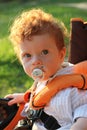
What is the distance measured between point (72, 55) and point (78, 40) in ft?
0.40

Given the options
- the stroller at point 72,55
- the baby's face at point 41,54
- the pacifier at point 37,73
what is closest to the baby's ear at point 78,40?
the stroller at point 72,55

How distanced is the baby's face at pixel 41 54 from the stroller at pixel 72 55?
56 centimetres

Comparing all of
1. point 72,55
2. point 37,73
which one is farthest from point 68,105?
point 72,55

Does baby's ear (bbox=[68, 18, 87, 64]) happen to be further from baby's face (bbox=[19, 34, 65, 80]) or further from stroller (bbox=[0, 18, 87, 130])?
baby's face (bbox=[19, 34, 65, 80])

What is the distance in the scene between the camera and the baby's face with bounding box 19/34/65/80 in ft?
12.3

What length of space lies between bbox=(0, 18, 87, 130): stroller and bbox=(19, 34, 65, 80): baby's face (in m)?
0.56

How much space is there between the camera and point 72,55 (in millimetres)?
4430

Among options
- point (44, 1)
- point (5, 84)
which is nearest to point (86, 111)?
point (5, 84)

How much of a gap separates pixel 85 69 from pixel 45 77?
0.35 meters

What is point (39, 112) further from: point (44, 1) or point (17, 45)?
point (44, 1)

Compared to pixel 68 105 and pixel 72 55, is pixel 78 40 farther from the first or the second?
pixel 68 105

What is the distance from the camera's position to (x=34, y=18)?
3.85 m

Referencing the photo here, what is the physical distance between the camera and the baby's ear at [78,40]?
4.38 metres

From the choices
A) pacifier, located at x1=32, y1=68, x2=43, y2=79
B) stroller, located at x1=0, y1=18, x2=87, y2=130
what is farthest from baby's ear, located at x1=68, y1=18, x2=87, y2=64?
pacifier, located at x1=32, y1=68, x2=43, y2=79
